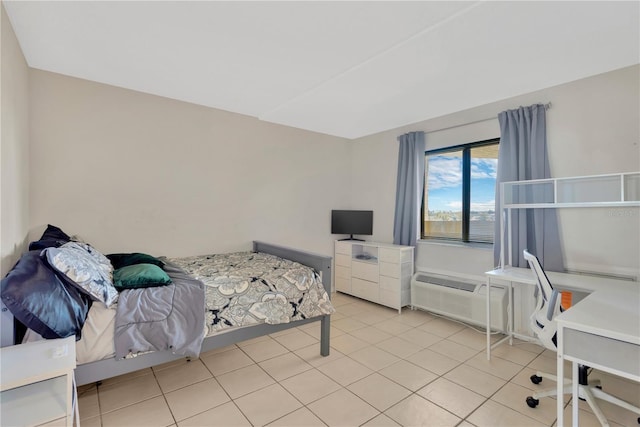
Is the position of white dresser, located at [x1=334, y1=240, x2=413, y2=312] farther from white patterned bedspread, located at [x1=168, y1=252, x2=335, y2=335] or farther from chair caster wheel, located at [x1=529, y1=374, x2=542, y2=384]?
chair caster wheel, located at [x1=529, y1=374, x2=542, y2=384]

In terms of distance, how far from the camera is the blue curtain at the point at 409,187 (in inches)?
155

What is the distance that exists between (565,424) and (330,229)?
3.29 m

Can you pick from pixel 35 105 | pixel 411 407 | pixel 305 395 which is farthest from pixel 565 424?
pixel 35 105

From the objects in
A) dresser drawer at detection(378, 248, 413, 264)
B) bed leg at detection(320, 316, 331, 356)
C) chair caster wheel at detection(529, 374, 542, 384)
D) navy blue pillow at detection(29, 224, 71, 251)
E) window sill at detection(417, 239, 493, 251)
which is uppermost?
navy blue pillow at detection(29, 224, 71, 251)

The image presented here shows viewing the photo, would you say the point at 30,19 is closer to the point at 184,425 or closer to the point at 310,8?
the point at 310,8

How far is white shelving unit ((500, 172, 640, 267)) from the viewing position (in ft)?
7.46

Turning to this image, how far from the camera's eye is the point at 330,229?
4.63 meters

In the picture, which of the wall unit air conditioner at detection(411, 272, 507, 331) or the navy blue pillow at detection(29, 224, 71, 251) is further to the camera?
the wall unit air conditioner at detection(411, 272, 507, 331)

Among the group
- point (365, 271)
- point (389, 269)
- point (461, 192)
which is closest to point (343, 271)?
point (365, 271)

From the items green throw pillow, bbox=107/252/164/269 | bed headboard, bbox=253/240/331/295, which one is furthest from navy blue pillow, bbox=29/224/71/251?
bed headboard, bbox=253/240/331/295

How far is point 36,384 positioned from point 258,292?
1.29m

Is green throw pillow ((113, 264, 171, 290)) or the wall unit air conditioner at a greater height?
green throw pillow ((113, 264, 171, 290))

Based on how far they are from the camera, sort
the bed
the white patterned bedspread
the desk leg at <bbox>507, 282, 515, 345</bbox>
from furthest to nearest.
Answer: the desk leg at <bbox>507, 282, 515, 345</bbox>, the white patterned bedspread, the bed

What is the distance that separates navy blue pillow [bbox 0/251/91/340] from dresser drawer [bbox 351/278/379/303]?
3174mm
